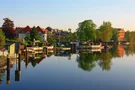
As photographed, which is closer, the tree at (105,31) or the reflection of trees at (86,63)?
the reflection of trees at (86,63)

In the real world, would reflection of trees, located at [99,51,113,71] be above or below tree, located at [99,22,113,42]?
Result: below

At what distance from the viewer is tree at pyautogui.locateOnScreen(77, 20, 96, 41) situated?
4754 inches

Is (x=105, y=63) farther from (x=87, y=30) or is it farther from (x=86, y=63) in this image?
(x=87, y=30)

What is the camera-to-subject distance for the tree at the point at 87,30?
396 ft

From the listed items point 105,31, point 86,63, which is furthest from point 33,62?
point 105,31

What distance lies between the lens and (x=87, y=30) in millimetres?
121062

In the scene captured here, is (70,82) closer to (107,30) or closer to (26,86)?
(26,86)

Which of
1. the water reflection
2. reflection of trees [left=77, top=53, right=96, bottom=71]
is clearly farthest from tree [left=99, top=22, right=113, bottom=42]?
reflection of trees [left=77, top=53, right=96, bottom=71]

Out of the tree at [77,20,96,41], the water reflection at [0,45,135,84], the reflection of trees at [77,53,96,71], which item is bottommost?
the reflection of trees at [77,53,96,71]

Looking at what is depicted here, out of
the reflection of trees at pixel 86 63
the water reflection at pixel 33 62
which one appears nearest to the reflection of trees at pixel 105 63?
the water reflection at pixel 33 62

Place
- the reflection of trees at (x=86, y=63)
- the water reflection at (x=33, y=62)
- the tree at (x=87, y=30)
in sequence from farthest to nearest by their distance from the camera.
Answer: the tree at (x=87, y=30) → the reflection of trees at (x=86, y=63) → the water reflection at (x=33, y=62)

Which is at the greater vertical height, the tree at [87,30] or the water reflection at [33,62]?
the tree at [87,30]

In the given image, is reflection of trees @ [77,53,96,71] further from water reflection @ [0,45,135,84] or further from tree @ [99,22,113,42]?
tree @ [99,22,113,42]

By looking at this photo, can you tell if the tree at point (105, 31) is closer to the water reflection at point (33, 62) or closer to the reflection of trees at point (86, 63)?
the water reflection at point (33, 62)
